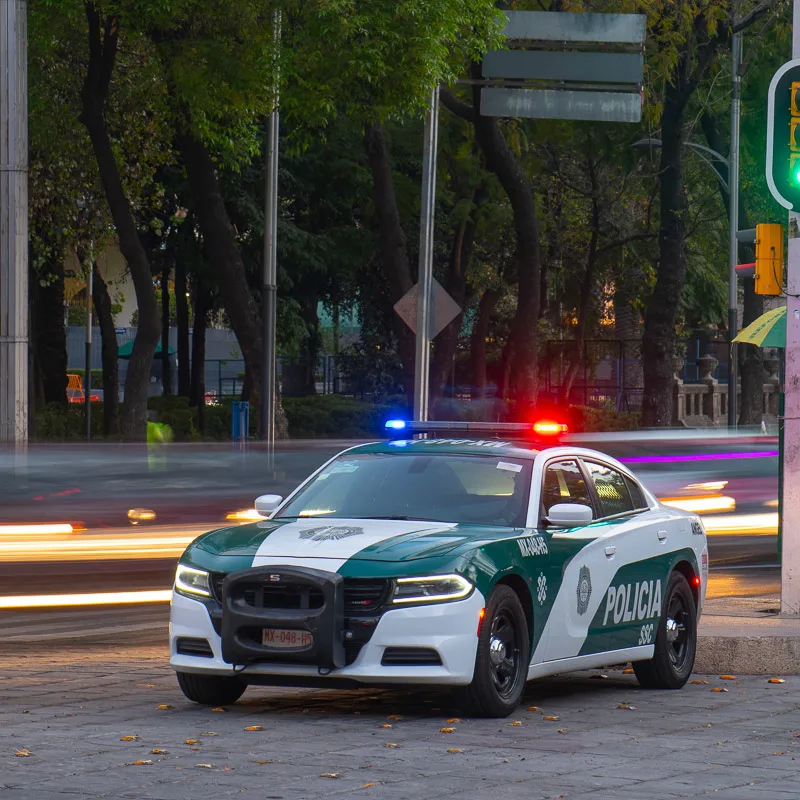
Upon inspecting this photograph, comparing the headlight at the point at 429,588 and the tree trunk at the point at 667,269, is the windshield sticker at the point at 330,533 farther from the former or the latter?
the tree trunk at the point at 667,269

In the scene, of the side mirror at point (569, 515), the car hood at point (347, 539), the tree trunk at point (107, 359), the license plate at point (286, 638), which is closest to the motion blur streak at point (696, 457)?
the side mirror at point (569, 515)

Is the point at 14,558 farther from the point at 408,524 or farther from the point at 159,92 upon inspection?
the point at 159,92

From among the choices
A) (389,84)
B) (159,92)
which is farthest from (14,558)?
(159,92)

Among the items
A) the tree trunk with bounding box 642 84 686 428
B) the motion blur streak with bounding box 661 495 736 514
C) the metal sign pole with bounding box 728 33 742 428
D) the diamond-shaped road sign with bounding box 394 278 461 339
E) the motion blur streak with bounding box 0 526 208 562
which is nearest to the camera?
the motion blur streak with bounding box 0 526 208 562

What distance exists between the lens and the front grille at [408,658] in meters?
8.27

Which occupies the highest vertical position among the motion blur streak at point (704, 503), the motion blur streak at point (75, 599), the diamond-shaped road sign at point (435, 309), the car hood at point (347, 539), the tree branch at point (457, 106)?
the tree branch at point (457, 106)

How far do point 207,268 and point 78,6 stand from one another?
15883 millimetres

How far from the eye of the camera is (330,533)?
880 centimetres

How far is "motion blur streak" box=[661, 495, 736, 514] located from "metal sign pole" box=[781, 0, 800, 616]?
4247 mm

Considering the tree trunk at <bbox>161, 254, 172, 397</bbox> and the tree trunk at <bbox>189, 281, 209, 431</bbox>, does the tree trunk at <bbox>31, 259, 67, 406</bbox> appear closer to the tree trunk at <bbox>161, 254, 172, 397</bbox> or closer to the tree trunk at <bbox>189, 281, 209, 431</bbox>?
the tree trunk at <bbox>189, 281, 209, 431</bbox>

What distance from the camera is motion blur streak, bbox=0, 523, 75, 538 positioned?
11195mm

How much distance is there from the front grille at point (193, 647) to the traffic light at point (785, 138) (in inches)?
196

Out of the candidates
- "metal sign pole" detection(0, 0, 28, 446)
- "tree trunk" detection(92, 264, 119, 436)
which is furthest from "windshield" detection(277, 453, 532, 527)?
"tree trunk" detection(92, 264, 119, 436)

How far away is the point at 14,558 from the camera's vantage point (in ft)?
38.0
